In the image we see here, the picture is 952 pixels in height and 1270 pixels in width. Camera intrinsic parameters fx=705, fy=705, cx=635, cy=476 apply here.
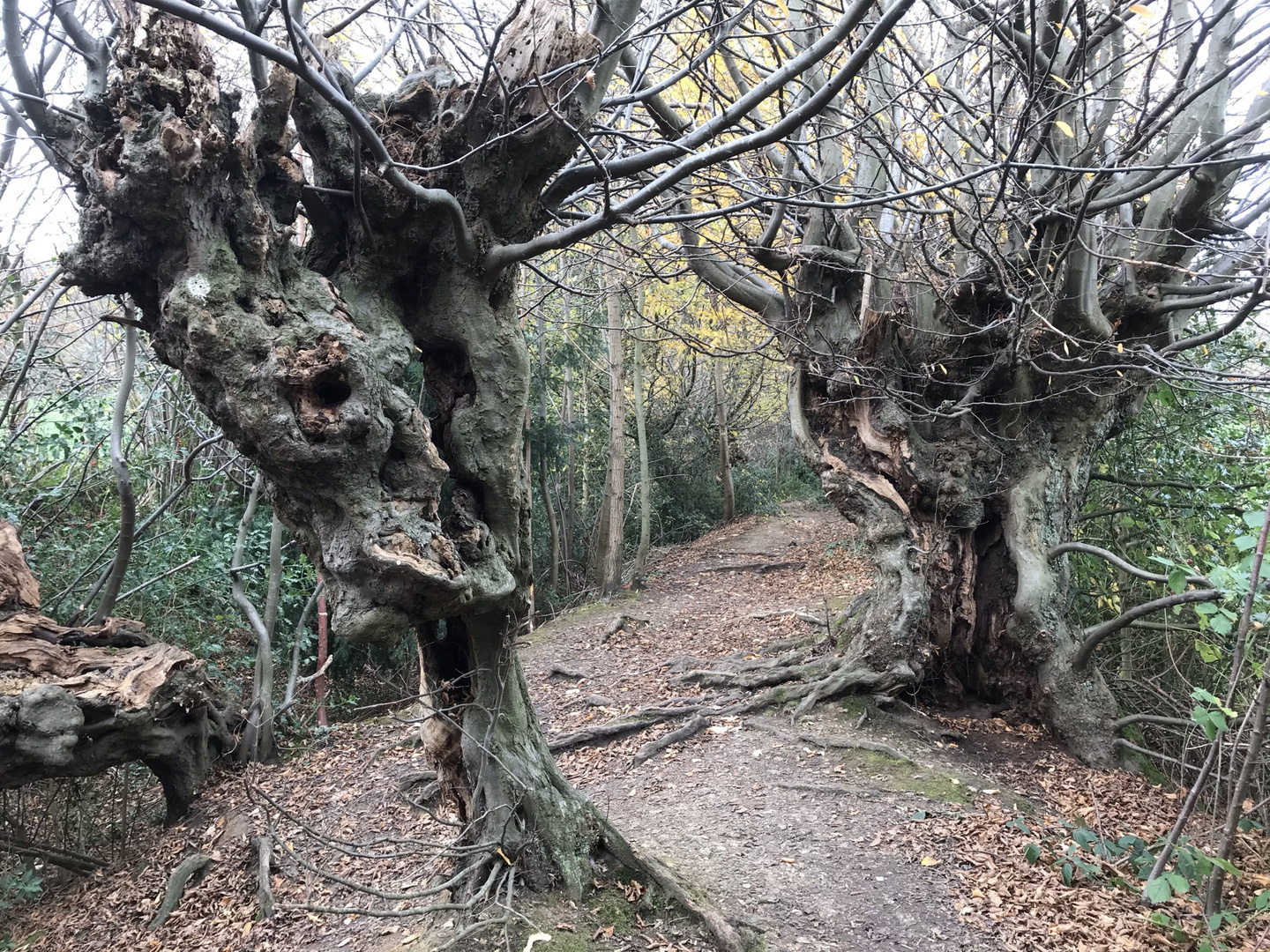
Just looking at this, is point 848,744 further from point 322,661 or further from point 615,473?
point 615,473

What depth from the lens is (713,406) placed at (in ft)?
55.7

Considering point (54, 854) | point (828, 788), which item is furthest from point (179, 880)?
point (828, 788)

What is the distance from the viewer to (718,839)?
4434 millimetres

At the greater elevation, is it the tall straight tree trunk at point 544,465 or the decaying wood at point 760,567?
the tall straight tree trunk at point 544,465

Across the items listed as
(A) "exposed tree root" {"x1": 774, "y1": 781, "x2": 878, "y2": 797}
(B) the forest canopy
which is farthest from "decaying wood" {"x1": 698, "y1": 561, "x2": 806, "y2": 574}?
(A) "exposed tree root" {"x1": 774, "y1": 781, "x2": 878, "y2": 797}

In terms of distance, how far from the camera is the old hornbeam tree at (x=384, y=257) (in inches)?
84.8

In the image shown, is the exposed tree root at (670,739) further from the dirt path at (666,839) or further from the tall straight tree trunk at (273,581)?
the tall straight tree trunk at (273,581)

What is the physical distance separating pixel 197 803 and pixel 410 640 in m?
2.51

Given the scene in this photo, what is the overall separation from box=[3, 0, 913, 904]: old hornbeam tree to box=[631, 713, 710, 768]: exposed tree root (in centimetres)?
255

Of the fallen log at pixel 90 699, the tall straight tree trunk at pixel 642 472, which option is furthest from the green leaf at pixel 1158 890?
the tall straight tree trunk at pixel 642 472

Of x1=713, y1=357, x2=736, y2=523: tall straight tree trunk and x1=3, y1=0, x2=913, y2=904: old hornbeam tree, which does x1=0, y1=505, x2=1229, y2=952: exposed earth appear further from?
x1=713, y1=357, x2=736, y2=523: tall straight tree trunk

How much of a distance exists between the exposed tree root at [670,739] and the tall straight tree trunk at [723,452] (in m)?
9.76

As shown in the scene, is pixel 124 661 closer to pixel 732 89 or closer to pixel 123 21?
pixel 123 21

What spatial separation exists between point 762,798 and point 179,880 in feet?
12.7
